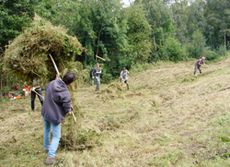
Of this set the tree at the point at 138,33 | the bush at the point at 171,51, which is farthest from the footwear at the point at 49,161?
the bush at the point at 171,51

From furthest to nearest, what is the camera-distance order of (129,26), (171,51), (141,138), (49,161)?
(171,51) < (129,26) < (141,138) < (49,161)

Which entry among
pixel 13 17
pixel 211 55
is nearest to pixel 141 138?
pixel 13 17

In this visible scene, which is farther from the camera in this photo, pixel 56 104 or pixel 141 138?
pixel 141 138

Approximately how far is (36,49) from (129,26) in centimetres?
2236

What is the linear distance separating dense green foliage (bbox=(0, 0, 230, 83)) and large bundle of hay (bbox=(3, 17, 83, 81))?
8.74m

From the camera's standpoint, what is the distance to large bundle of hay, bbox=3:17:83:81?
5.59 m

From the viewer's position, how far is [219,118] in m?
6.61

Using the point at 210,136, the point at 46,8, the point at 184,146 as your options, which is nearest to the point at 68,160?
the point at 184,146

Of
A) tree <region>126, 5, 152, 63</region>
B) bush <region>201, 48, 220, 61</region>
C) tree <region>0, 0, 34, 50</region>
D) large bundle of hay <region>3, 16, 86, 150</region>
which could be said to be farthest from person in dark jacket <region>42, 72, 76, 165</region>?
bush <region>201, 48, 220, 61</region>

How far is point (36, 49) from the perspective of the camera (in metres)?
5.63

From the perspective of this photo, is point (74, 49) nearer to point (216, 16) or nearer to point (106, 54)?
point (106, 54)

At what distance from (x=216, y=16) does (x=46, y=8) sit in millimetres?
26760

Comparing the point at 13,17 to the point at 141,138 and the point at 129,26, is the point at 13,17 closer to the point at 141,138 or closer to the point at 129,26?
the point at 141,138

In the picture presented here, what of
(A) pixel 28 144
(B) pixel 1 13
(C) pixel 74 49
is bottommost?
(A) pixel 28 144
